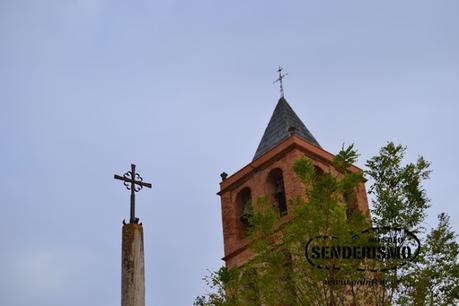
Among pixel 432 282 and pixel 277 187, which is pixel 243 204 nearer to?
pixel 277 187

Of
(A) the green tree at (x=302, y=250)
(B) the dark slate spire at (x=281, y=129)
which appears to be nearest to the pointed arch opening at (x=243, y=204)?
(B) the dark slate spire at (x=281, y=129)

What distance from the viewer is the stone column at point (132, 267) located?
6.50 meters

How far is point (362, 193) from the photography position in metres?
20.7

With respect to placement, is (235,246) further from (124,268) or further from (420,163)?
(124,268)

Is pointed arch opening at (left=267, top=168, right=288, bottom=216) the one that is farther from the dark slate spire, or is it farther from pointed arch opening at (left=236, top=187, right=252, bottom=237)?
the dark slate spire

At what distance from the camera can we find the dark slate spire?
23.0 meters

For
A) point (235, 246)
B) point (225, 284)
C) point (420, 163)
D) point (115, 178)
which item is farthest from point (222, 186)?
point (115, 178)

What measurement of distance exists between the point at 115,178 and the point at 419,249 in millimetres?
5048

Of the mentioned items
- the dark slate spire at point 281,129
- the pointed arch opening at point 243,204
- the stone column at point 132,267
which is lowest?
the stone column at point 132,267

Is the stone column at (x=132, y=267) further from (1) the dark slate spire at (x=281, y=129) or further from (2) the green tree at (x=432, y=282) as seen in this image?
(1) the dark slate spire at (x=281, y=129)

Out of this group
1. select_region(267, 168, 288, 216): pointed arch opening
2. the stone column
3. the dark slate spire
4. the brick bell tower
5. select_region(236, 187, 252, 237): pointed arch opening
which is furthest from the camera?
the dark slate spire

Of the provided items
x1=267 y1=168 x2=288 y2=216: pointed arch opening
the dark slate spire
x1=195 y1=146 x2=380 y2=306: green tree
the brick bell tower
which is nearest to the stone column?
x1=195 y1=146 x2=380 y2=306: green tree

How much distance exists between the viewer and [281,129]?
23.5 meters

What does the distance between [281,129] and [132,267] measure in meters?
17.3
